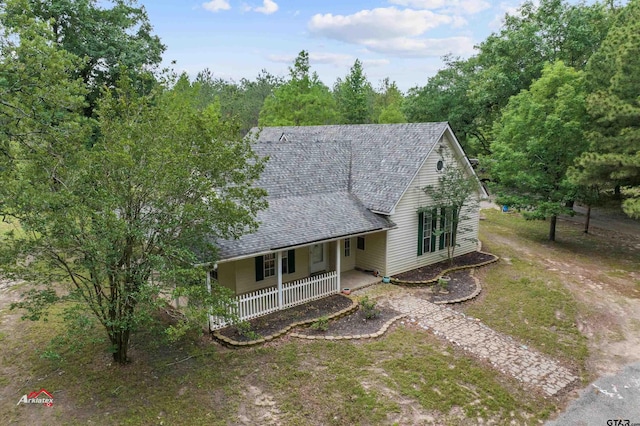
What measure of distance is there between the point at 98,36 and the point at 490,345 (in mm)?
25975

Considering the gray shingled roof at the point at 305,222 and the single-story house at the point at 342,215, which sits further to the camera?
the single-story house at the point at 342,215

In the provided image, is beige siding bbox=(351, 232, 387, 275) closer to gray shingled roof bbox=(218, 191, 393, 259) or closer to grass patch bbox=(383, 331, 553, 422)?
gray shingled roof bbox=(218, 191, 393, 259)

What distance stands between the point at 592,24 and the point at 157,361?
35552 millimetres

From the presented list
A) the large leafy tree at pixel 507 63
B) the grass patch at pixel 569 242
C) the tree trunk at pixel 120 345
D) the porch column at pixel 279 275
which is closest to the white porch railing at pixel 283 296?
the porch column at pixel 279 275

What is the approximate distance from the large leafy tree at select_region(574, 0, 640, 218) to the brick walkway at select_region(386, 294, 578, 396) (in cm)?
960

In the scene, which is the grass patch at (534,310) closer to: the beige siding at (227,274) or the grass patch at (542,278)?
the grass patch at (542,278)

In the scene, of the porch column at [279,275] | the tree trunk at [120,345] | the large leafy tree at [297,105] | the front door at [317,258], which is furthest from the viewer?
the large leafy tree at [297,105]

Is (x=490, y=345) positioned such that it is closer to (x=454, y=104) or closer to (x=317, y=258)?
(x=317, y=258)

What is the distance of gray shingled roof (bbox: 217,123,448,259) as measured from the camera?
13609 millimetres

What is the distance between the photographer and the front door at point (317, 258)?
1577cm

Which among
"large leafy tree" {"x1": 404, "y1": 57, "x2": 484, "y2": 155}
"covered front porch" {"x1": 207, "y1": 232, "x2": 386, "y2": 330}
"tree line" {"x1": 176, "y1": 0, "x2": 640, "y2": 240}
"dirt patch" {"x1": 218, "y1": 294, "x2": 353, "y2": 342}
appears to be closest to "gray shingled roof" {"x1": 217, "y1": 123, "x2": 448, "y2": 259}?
"covered front porch" {"x1": 207, "y1": 232, "x2": 386, "y2": 330}

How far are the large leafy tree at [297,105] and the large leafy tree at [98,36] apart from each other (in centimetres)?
1344

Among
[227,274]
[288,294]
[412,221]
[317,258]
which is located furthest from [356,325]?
[412,221]

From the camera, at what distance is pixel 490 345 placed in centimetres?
1140
